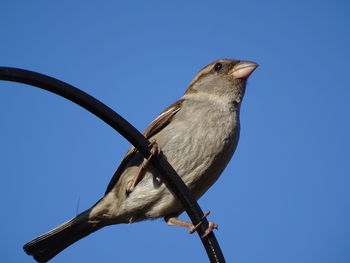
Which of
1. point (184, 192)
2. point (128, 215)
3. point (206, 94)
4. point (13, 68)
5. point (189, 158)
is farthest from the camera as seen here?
point (206, 94)

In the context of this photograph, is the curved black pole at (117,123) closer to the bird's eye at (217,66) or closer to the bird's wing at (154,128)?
the bird's wing at (154,128)

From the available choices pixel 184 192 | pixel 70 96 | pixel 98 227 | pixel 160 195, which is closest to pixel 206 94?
pixel 160 195

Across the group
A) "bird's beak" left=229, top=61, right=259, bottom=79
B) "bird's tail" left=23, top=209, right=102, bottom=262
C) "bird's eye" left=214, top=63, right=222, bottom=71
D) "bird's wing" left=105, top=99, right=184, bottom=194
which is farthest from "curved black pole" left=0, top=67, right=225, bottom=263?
"bird's eye" left=214, top=63, right=222, bottom=71

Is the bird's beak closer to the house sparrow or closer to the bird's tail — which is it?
the house sparrow

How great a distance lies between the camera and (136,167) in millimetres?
4395

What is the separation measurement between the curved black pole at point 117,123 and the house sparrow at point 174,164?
968 mm

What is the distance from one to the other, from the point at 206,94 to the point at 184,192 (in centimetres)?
207

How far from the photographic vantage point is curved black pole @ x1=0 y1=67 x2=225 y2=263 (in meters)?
2.48

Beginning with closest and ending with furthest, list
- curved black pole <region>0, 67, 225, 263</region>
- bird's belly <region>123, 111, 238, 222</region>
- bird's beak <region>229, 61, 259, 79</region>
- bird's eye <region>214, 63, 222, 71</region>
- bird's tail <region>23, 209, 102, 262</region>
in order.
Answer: curved black pole <region>0, 67, 225, 263</region>
bird's belly <region>123, 111, 238, 222</region>
bird's tail <region>23, 209, 102, 262</region>
bird's beak <region>229, 61, 259, 79</region>
bird's eye <region>214, 63, 222, 71</region>

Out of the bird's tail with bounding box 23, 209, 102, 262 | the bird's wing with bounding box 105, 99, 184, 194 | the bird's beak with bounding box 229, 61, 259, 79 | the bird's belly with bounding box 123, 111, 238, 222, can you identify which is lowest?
the bird's tail with bounding box 23, 209, 102, 262

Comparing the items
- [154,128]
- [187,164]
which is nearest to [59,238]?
[154,128]

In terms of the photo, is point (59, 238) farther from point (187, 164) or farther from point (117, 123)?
point (117, 123)

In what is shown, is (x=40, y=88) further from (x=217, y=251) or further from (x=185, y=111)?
(x=185, y=111)

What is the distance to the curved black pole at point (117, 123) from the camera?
2480 mm
